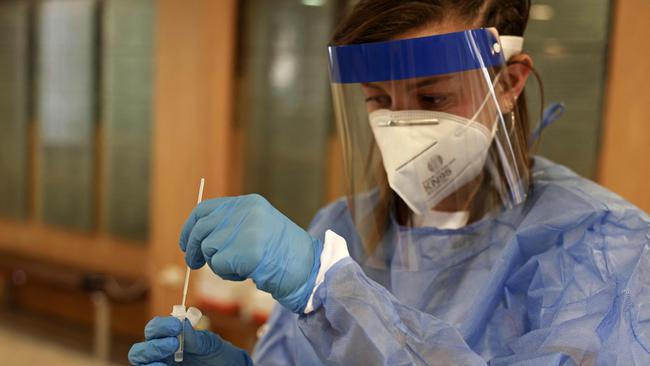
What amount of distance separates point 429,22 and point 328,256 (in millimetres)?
394

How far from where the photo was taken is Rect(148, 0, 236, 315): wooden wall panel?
314 cm

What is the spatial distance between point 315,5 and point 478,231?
2057mm

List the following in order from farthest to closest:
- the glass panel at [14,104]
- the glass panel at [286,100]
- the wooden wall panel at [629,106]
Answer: the glass panel at [14,104] < the glass panel at [286,100] < the wooden wall panel at [629,106]

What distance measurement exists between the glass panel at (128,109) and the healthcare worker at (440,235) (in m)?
2.58

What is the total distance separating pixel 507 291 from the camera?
959 millimetres

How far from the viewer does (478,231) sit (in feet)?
3.38

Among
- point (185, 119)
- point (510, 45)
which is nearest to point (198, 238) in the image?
point (510, 45)

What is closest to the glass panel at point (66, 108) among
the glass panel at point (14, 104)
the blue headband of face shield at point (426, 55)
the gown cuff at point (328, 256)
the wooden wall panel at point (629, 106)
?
the glass panel at point (14, 104)

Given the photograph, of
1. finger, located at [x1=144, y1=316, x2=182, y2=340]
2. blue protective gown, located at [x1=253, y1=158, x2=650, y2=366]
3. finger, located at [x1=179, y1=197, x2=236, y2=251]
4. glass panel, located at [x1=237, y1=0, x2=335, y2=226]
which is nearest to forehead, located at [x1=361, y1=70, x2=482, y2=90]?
blue protective gown, located at [x1=253, y1=158, x2=650, y2=366]

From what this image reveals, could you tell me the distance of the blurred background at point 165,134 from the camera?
86.7 inches

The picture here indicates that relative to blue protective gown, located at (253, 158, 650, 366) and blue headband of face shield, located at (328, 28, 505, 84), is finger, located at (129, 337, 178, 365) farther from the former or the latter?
blue headband of face shield, located at (328, 28, 505, 84)

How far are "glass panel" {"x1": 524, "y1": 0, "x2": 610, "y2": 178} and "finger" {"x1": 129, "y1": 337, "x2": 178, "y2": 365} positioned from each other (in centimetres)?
159

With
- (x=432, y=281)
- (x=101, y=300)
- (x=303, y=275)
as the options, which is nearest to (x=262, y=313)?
(x=101, y=300)

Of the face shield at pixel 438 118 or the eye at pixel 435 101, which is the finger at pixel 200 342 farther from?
the eye at pixel 435 101
